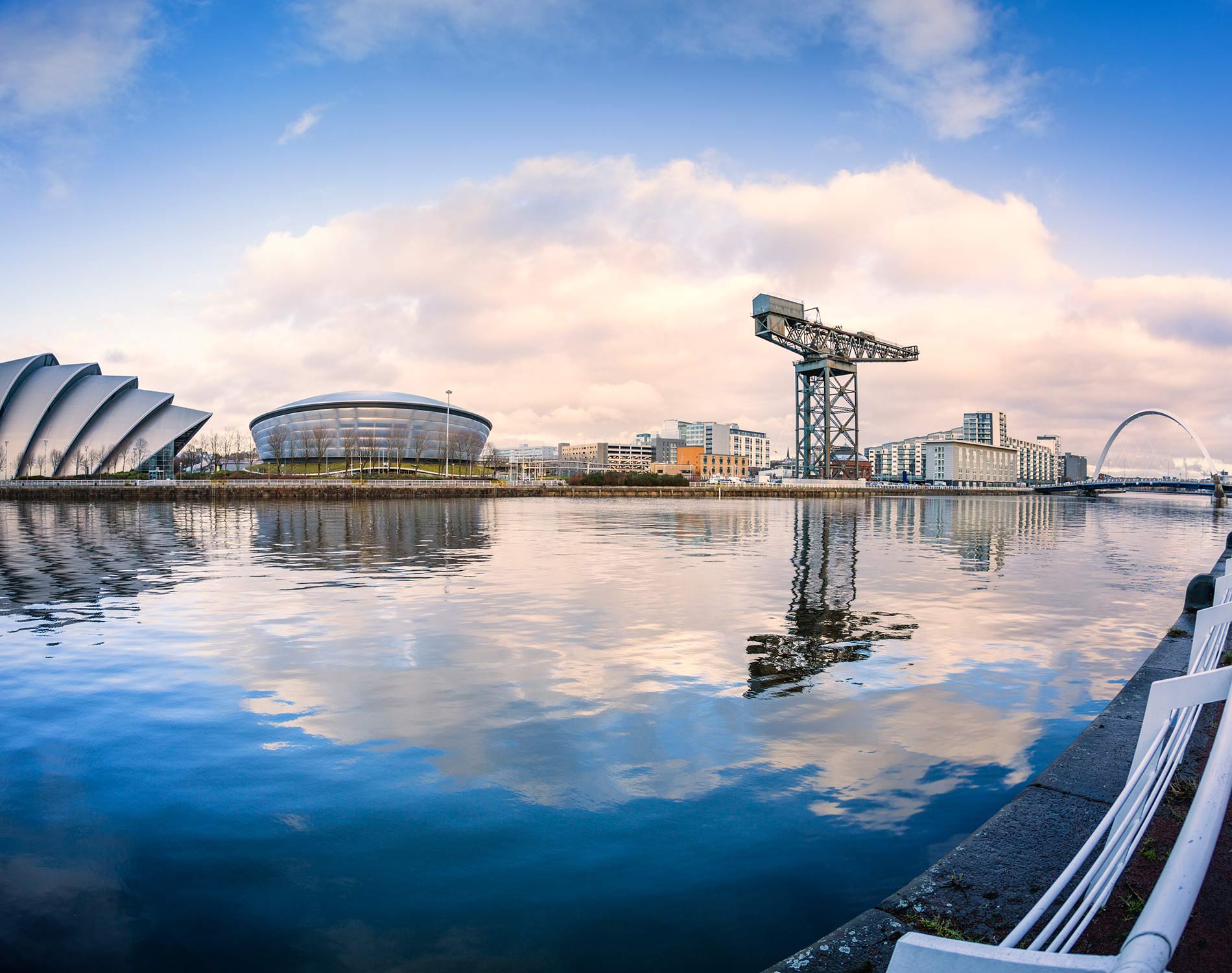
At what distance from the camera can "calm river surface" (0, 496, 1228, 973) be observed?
387cm

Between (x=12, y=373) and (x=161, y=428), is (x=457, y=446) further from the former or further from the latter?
(x=12, y=373)

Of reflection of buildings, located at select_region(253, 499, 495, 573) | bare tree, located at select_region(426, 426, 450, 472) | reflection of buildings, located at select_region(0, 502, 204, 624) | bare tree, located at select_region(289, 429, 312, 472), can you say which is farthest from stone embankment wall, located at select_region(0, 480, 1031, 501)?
bare tree, located at select_region(289, 429, 312, 472)

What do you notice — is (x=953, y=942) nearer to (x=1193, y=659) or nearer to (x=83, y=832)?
(x=1193, y=659)

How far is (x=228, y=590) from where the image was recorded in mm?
14102

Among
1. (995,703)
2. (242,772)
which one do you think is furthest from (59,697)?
(995,703)

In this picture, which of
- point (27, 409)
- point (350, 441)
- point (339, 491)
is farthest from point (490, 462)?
point (339, 491)

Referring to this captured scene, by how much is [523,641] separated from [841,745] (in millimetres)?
4747

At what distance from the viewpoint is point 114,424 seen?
94.1 m

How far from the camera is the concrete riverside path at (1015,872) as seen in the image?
10.1ft

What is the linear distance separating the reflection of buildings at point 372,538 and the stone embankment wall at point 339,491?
Result: 1681 centimetres

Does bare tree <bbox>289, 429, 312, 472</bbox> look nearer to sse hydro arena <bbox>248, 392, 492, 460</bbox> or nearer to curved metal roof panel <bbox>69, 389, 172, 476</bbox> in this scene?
sse hydro arena <bbox>248, 392, 492, 460</bbox>

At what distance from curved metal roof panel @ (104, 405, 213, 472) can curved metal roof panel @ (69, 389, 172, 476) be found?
1.07 metres

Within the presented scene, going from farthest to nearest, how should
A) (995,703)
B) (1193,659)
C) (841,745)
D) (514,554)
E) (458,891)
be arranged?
(514,554) < (995,703) < (841,745) < (1193,659) < (458,891)

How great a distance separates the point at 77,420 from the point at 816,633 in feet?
342
